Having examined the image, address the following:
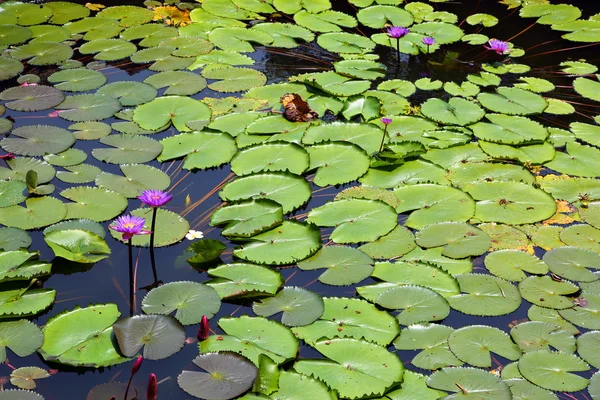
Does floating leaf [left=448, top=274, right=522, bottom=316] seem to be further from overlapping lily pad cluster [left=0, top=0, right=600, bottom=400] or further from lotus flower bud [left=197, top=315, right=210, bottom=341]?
lotus flower bud [left=197, top=315, right=210, bottom=341]

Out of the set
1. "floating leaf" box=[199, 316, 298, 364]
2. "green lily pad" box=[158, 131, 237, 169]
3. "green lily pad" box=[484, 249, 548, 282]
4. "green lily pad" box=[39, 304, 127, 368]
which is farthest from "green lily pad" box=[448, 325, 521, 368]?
"green lily pad" box=[158, 131, 237, 169]

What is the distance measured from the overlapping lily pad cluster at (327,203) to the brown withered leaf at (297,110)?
53mm

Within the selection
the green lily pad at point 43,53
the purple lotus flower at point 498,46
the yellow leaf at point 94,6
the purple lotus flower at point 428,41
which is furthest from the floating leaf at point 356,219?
the yellow leaf at point 94,6

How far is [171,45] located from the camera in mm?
5395

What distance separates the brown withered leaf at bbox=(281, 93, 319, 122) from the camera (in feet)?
14.3

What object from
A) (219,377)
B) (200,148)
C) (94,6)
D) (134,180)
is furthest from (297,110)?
(94,6)

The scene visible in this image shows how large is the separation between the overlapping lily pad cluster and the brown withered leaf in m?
0.05

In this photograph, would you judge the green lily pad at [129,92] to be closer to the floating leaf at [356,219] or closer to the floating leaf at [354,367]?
the floating leaf at [356,219]

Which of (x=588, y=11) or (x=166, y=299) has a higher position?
(x=588, y=11)

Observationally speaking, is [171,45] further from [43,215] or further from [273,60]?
[43,215]

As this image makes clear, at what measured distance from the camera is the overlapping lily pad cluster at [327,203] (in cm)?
269

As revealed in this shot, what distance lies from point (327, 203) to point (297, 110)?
1009 millimetres

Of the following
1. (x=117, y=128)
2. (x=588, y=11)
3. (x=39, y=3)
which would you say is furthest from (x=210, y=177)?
(x=588, y=11)

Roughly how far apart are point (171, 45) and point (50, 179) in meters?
2.02
